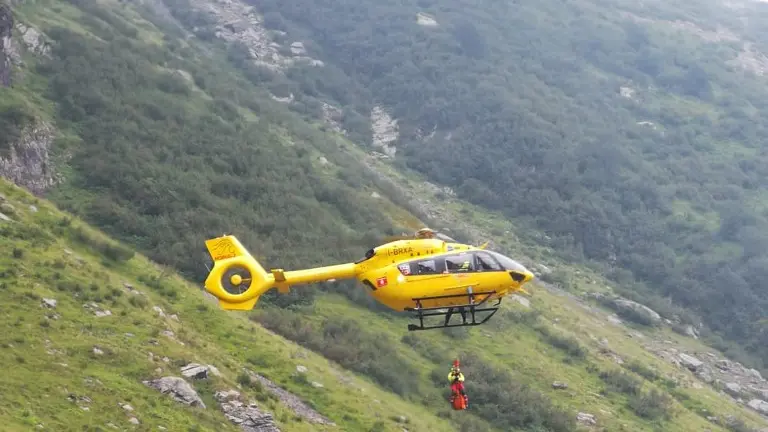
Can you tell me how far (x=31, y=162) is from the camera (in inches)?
1901

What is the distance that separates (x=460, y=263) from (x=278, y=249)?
25.5 metres

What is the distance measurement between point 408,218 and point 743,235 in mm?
35862

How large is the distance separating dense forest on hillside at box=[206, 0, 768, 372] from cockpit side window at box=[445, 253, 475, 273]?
49.7 m

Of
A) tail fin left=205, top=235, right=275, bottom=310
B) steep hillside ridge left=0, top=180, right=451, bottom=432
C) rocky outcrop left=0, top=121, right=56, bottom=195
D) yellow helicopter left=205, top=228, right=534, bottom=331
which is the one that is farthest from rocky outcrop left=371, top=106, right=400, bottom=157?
tail fin left=205, top=235, right=275, bottom=310

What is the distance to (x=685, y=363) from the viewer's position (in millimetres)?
64938

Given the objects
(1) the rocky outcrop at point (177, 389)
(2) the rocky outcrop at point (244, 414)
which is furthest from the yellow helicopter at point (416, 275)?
(2) the rocky outcrop at point (244, 414)

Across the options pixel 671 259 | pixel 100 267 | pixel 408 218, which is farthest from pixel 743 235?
pixel 100 267

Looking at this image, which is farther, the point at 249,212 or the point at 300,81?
the point at 300,81

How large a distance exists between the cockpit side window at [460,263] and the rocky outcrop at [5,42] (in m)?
36.4

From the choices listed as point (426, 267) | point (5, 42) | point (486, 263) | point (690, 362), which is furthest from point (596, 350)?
point (5, 42)

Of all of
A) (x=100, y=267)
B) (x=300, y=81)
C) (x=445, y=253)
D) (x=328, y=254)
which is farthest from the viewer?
(x=300, y=81)

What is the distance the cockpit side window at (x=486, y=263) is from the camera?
28469 millimetres

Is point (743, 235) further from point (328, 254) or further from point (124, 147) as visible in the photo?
point (124, 147)

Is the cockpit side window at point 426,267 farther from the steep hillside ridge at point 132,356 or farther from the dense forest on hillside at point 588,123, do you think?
the dense forest on hillside at point 588,123
